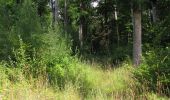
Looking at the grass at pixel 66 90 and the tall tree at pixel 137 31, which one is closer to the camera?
the grass at pixel 66 90

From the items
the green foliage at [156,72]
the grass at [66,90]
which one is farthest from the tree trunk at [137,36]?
the green foliage at [156,72]

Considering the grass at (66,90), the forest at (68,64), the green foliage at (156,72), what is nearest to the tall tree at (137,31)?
the forest at (68,64)

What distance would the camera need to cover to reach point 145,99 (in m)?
8.23

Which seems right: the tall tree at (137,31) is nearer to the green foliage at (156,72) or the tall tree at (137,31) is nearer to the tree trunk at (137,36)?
the tree trunk at (137,36)

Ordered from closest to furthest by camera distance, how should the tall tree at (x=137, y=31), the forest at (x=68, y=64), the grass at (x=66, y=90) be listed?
the grass at (x=66, y=90)
the forest at (x=68, y=64)
the tall tree at (x=137, y=31)

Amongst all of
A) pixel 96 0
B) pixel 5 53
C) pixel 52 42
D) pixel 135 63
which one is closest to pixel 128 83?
pixel 135 63

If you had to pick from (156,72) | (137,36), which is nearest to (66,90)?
(156,72)

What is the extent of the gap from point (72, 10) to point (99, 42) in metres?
6.04

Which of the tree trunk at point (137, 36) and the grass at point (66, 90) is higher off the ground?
the tree trunk at point (137, 36)

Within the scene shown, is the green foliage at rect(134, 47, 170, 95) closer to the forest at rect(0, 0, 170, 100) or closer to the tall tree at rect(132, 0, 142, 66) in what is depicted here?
the forest at rect(0, 0, 170, 100)

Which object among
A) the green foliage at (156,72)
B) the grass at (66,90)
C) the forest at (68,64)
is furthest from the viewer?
the green foliage at (156,72)

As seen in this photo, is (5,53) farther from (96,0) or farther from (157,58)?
(96,0)

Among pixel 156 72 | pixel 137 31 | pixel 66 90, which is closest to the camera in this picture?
pixel 66 90

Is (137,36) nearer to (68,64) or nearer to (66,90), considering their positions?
(68,64)
